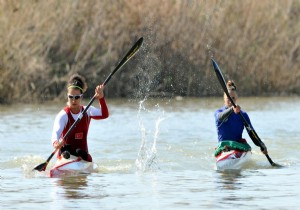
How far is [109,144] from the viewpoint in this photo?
19688mm

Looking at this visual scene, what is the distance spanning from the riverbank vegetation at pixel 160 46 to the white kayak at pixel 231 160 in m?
13.6

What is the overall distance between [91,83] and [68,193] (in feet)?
57.4

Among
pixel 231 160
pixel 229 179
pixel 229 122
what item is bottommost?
pixel 229 179

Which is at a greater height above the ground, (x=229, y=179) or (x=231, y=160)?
(x=231, y=160)

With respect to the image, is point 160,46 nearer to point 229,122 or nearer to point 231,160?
point 229,122

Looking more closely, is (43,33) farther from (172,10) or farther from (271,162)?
(271,162)

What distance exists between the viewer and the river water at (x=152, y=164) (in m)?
11.8

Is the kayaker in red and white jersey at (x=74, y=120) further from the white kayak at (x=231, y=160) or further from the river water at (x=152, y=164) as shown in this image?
the white kayak at (x=231, y=160)

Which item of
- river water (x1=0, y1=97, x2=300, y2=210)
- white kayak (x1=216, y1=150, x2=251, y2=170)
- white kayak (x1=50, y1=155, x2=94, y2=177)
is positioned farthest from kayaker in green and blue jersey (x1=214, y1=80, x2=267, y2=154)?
white kayak (x1=50, y1=155, x2=94, y2=177)

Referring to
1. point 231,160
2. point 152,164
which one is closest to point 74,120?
point 152,164

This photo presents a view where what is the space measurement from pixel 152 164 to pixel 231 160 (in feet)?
4.16

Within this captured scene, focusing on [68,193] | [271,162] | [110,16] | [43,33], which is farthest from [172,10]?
[68,193]

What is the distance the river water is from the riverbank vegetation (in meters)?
1.84

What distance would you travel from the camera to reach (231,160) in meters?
15.4
